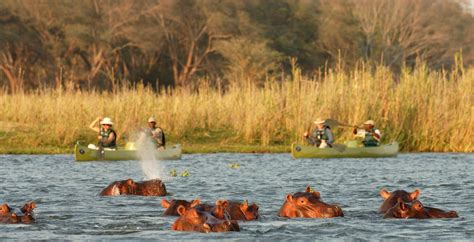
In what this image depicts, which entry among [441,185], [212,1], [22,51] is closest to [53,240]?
[441,185]

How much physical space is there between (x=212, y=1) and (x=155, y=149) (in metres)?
35.4

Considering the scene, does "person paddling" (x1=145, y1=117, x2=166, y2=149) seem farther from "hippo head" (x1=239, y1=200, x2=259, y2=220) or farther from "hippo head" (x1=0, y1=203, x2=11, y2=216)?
"hippo head" (x1=0, y1=203, x2=11, y2=216)

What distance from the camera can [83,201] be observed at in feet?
50.8

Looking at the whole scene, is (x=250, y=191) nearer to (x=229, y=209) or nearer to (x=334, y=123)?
(x=229, y=209)

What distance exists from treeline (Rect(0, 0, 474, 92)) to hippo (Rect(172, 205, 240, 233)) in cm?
3809

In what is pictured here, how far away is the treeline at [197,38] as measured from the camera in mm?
54781

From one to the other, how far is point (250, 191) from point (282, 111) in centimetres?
1061

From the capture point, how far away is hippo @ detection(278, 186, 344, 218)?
41.5ft

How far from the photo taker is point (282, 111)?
27766 millimetres

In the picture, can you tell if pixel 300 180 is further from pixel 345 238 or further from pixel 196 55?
pixel 196 55

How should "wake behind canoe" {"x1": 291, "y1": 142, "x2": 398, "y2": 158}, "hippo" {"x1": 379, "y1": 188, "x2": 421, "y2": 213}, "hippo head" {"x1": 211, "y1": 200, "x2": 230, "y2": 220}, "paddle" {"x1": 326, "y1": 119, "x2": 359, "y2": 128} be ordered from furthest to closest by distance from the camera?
"paddle" {"x1": 326, "y1": 119, "x2": 359, "y2": 128}, "wake behind canoe" {"x1": 291, "y1": 142, "x2": 398, "y2": 158}, "hippo" {"x1": 379, "y1": 188, "x2": 421, "y2": 213}, "hippo head" {"x1": 211, "y1": 200, "x2": 230, "y2": 220}

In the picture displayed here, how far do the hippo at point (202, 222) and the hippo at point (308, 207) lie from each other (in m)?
1.54

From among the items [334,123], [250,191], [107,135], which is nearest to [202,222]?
[250,191]

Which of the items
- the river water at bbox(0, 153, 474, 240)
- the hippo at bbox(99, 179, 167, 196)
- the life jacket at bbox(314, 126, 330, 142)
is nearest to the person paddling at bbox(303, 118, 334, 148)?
the life jacket at bbox(314, 126, 330, 142)
